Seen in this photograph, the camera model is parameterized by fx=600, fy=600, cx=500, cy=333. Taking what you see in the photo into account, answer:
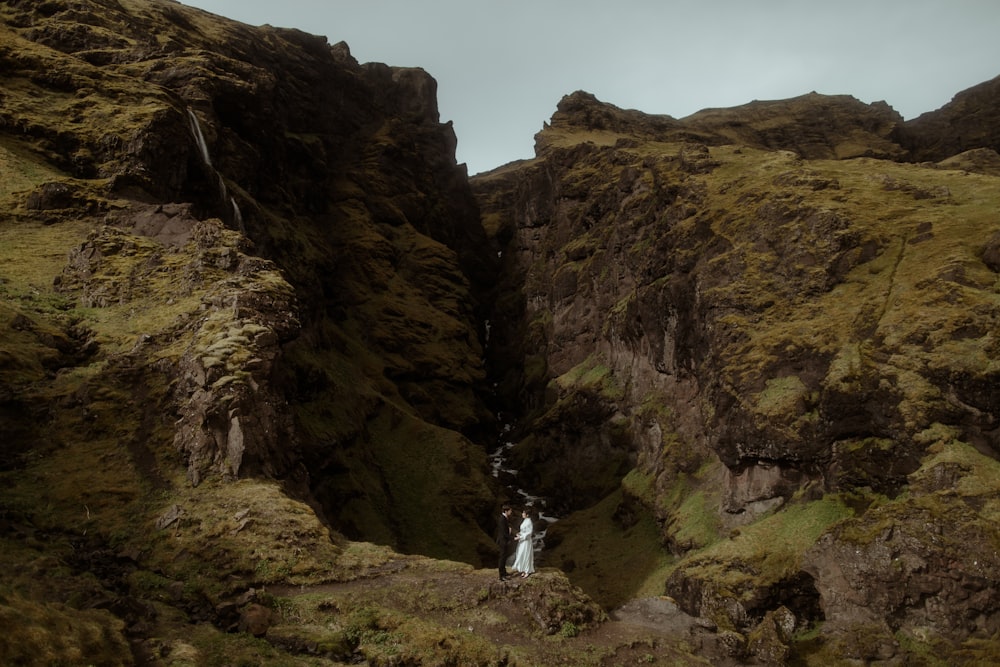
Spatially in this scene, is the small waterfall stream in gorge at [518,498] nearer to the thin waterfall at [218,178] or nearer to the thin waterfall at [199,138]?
the thin waterfall at [218,178]

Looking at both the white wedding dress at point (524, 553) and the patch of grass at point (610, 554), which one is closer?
the white wedding dress at point (524, 553)

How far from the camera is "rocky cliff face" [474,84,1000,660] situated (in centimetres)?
2866

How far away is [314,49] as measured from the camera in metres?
114

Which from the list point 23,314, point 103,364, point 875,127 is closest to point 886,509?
point 103,364

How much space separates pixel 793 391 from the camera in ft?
130

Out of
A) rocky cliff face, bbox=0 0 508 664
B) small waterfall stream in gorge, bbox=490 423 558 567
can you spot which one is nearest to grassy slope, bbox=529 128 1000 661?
small waterfall stream in gorge, bbox=490 423 558 567

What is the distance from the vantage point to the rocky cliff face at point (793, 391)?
94.0ft

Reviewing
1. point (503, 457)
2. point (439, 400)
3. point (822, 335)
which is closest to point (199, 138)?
point (439, 400)

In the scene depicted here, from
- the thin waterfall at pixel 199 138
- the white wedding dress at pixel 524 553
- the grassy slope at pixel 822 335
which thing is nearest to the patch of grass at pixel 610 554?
the grassy slope at pixel 822 335

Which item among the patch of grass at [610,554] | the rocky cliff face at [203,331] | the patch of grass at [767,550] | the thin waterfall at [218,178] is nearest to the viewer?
the rocky cliff face at [203,331]

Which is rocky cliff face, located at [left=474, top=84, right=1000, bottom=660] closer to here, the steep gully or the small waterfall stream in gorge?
the small waterfall stream in gorge

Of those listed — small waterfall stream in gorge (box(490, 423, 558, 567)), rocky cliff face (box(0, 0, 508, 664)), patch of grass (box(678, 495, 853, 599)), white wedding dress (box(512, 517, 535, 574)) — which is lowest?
small waterfall stream in gorge (box(490, 423, 558, 567))

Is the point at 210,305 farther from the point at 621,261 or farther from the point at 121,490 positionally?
the point at 621,261

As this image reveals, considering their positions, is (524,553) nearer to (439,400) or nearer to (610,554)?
(610,554)
